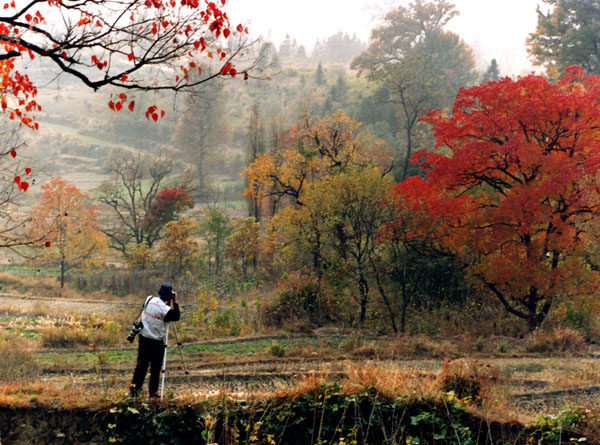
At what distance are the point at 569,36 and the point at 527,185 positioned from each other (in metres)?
29.1

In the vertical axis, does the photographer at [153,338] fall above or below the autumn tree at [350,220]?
below

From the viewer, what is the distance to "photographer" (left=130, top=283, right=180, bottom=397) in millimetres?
8117

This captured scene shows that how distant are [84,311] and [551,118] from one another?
22434 millimetres

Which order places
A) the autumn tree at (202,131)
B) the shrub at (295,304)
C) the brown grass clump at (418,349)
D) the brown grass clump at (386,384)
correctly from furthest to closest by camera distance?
the autumn tree at (202,131), the shrub at (295,304), the brown grass clump at (418,349), the brown grass clump at (386,384)

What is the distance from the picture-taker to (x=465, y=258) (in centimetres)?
1914

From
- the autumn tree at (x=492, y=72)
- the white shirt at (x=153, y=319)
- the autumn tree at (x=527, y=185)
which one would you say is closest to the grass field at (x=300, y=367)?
the white shirt at (x=153, y=319)

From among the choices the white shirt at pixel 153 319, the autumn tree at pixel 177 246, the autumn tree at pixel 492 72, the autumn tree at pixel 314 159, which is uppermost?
the autumn tree at pixel 492 72

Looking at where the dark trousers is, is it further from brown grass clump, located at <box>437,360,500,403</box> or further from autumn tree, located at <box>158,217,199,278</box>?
autumn tree, located at <box>158,217,199,278</box>

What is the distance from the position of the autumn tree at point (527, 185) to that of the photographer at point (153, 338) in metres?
11.5

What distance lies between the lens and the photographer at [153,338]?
812 cm

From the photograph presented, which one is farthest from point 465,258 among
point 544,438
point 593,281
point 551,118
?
point 544,438

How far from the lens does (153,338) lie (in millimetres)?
8133

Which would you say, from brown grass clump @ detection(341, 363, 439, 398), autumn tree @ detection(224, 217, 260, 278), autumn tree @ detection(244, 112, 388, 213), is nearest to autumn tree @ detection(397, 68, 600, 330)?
autumn tree @ detection(244, 112, 388, 213)

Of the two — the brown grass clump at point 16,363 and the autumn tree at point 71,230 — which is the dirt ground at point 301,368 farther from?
the autumn tree at point 71,230
